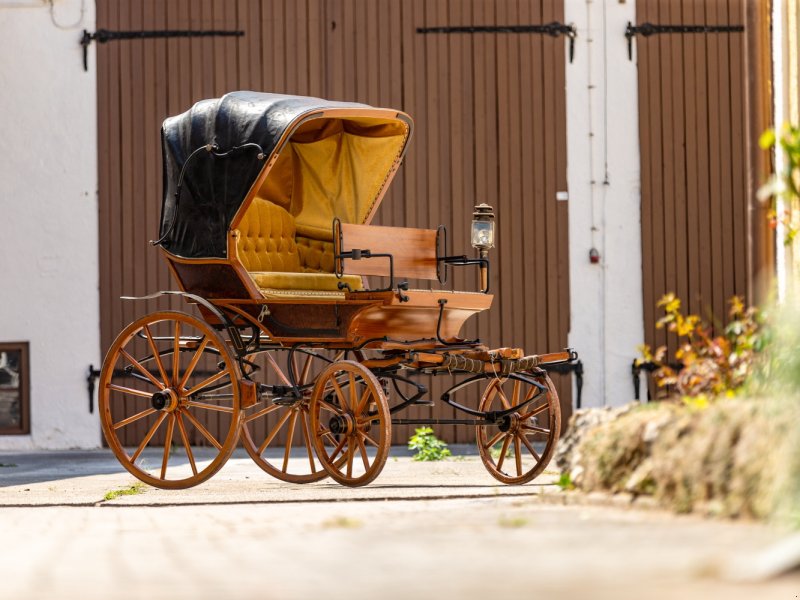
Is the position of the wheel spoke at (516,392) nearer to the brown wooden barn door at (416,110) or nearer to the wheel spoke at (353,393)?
the wheel spoke at (353,393)

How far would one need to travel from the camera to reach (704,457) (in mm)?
4965

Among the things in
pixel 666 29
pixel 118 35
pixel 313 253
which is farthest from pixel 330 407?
pixel 666 29

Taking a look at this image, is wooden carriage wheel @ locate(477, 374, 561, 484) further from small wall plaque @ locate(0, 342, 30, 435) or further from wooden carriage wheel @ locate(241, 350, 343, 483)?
small wall plaque @ locate(0, 342, 30, 435)

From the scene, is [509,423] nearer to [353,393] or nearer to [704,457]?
[353,393]

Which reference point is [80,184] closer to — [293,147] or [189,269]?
[293,147]

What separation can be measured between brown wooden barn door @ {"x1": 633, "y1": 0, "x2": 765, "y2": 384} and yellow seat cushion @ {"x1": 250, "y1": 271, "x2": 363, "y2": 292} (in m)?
4.94

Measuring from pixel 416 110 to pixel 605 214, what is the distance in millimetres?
1943

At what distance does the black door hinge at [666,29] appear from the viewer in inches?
514

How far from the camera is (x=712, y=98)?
1307 cm

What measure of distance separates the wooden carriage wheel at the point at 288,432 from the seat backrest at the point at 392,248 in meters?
0.58

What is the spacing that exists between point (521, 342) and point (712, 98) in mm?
2809

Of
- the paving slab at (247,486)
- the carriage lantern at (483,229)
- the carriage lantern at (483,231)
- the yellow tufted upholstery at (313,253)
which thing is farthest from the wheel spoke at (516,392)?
the yellow tufted upholstery at (313,253)

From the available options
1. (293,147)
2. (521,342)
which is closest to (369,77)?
(521,342)

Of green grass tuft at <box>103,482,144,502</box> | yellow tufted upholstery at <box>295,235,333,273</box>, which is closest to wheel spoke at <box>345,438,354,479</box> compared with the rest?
green grass tuft at <box>103,482,144,502</box>
